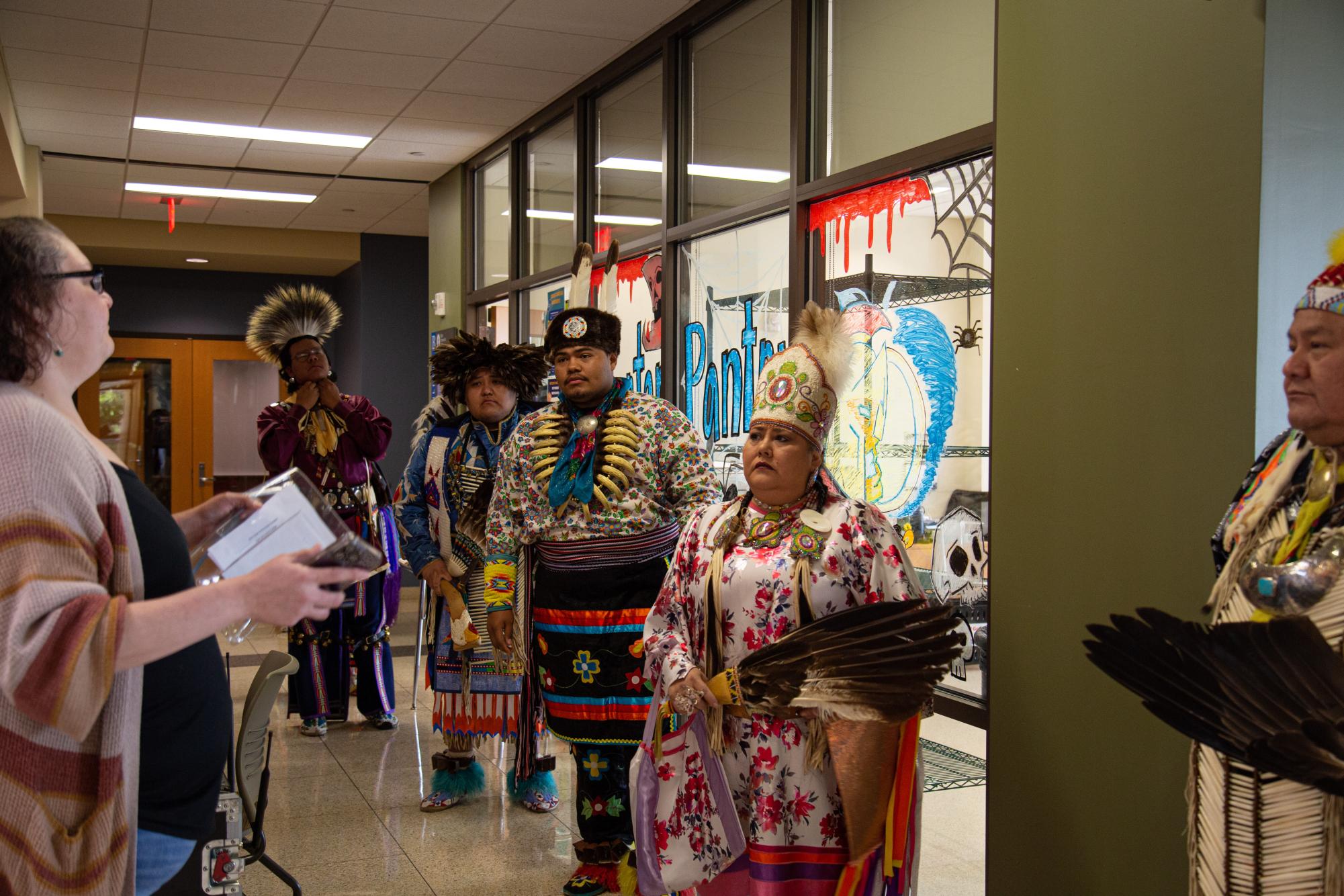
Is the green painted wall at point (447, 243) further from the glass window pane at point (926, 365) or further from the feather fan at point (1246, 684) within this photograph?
the feather fan at point (1246, 684)

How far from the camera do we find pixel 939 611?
221 centimetres

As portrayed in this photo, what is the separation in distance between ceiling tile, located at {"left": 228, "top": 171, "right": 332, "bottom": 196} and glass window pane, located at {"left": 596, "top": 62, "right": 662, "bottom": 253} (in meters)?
3.22

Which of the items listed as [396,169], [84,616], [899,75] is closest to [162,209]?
[396,169]

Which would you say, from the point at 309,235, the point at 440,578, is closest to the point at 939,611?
the point at 440,578

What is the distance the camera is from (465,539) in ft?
13.1

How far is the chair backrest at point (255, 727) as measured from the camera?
261cm

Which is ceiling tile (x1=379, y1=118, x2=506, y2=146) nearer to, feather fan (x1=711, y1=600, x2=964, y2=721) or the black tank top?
feather fan (x1=711, y1=600, x2=964, y2=721)

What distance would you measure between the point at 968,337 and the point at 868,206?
0.72 meters

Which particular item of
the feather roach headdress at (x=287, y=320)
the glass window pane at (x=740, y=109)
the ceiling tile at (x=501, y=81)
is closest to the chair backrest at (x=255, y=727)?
the feather roach headdress at (x=287, y=320)

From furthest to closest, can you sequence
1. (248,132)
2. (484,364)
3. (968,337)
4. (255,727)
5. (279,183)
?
(279,183) < (248,132) < (484,364) < (968,337) < (255,727)

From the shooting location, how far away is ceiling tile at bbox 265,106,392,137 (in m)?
6.53

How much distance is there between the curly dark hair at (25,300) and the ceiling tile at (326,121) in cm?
542

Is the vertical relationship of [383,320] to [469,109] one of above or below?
below

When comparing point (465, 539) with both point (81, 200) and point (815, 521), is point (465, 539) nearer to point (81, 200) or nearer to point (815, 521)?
point (815, 521)
